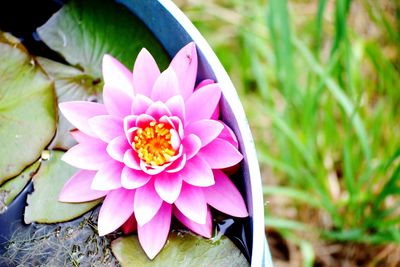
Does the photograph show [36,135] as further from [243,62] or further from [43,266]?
[243,62]

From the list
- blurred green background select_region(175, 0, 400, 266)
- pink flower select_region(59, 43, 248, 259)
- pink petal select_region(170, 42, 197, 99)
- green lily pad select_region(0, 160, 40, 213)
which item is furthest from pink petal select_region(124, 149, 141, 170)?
blurred green background select_region(175, 0, 400, 266)

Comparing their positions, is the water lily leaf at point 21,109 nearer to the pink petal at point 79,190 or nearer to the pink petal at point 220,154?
the pink petal at point 79,190

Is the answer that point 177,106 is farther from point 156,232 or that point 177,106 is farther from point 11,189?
point 11,189

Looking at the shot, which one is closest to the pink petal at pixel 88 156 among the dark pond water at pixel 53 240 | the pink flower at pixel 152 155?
the pink flower at pixel 152 155

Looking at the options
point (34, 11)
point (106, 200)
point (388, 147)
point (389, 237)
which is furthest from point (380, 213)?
point (34, 11)

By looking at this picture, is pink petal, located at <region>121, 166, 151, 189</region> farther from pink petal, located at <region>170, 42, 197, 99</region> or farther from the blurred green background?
the blurred green background

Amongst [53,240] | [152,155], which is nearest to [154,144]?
[152,155]
